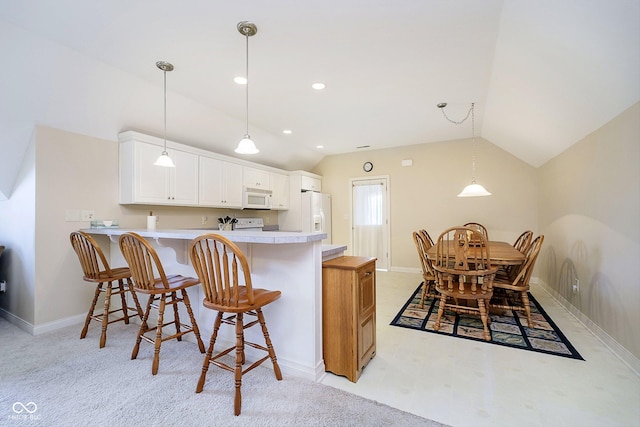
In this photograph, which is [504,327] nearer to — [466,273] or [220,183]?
[466,273]

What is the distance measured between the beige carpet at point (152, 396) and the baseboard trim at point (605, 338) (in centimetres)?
183

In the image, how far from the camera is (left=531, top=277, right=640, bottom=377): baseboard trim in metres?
2.10

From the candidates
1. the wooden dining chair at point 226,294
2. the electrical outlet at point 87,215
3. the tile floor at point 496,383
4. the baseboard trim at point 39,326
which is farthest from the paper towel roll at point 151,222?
the tile floor at point 496,383

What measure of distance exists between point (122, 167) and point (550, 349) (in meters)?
4.71

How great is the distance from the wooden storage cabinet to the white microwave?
314 centimetres

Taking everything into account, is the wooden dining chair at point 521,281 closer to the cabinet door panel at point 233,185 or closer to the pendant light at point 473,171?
the pendant light at point 473,171

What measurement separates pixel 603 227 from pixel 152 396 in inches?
152

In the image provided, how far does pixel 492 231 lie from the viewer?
5.09 metres

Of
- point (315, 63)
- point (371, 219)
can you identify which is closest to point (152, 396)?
point (315, 63)

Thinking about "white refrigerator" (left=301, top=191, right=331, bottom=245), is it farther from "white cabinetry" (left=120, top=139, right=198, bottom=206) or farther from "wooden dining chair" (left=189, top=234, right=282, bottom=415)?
"wooden dining chair" (left=189, top=234, right=282, bottom=415)

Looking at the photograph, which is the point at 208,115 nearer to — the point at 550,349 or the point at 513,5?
the point at 513,5

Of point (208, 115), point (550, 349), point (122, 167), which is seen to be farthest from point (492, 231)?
point (122, 167)

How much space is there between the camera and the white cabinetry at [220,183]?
4.14 m

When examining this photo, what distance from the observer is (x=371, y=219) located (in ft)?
20.0
